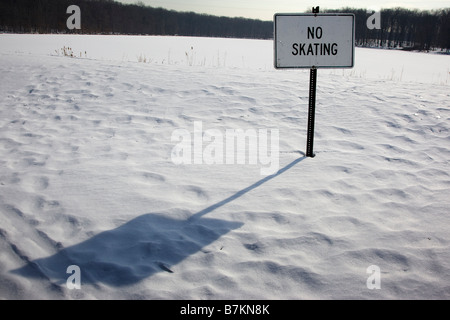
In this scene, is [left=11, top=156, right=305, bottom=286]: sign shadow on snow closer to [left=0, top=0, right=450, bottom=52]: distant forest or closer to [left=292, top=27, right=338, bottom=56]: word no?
[left=292, top=27, right=338, bottom=56]: word no

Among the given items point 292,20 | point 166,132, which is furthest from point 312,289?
point 166,132

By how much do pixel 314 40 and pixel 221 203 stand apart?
2.06 m

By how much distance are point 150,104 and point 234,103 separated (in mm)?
1648

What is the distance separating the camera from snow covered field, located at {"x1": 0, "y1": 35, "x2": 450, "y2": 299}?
2020 mm

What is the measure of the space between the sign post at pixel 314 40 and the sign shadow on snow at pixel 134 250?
1.94 m

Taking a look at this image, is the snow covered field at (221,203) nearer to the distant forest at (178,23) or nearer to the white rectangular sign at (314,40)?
the white rectangular sign at (314,40)

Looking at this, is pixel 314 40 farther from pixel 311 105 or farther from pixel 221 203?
pixel 221 203

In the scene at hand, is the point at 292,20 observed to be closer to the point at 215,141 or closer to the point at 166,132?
the point at 215,141

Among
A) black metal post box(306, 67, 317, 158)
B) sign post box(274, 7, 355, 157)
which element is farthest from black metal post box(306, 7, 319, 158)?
sign post box(274, 7, 355, 157)

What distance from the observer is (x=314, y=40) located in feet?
10.5

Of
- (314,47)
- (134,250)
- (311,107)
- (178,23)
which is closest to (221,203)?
(134,250)

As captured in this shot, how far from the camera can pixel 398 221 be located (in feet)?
8.80

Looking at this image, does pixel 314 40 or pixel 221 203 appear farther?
pixel 314 40
